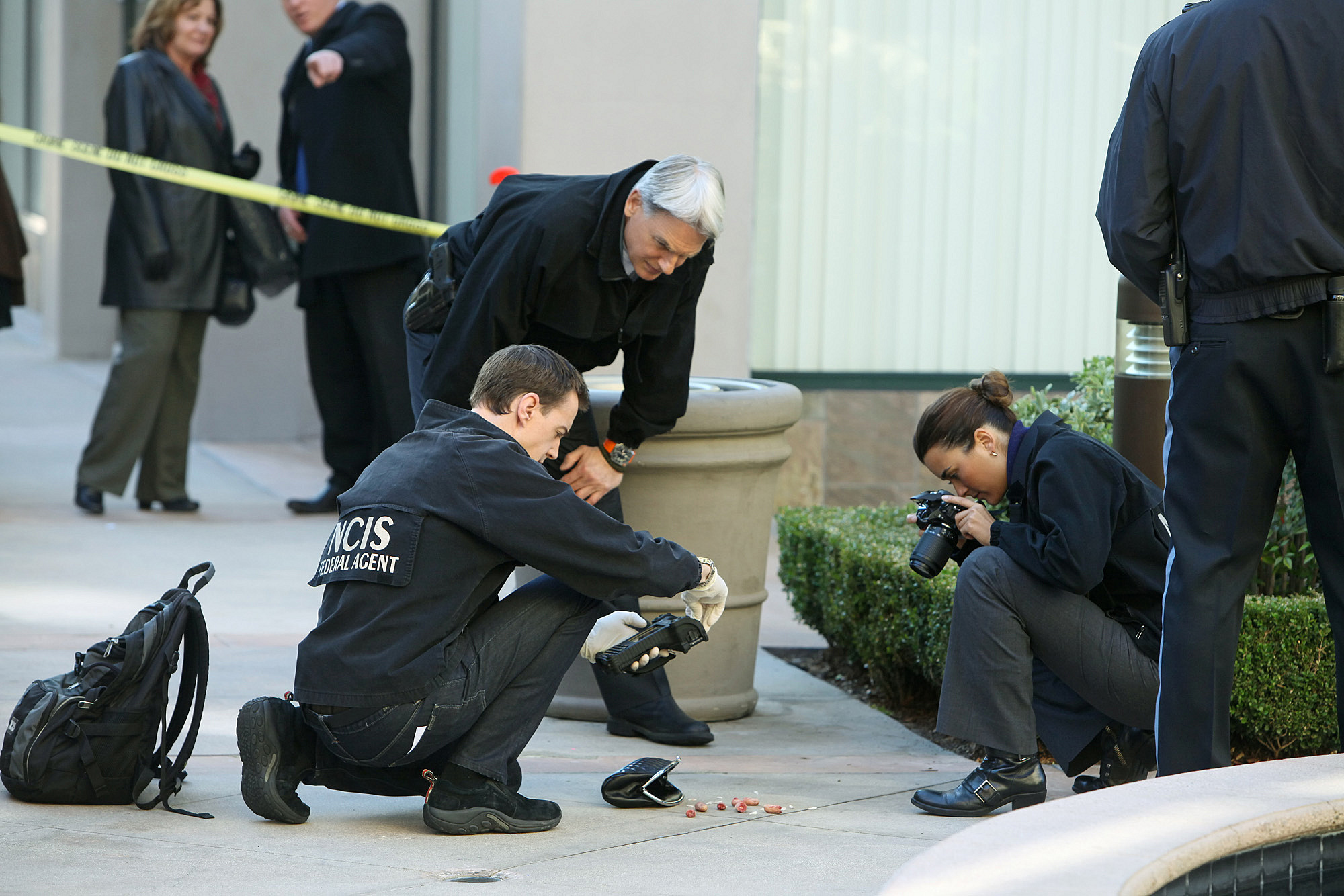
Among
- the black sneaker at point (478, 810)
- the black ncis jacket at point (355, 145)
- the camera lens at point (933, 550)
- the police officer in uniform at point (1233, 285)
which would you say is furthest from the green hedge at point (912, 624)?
the black ncis jacket at point (355, 145)

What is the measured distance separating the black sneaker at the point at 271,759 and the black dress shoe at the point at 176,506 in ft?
14.1

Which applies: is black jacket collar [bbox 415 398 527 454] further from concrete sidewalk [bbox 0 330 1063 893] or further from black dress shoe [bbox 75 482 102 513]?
black dress shoe [bbox 75 482 102 513]

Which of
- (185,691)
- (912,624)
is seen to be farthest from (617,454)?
(185,691)

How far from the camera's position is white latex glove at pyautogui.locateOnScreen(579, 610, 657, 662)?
3.81 meters

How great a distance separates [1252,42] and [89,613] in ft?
13.3

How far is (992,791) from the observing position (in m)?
3.81

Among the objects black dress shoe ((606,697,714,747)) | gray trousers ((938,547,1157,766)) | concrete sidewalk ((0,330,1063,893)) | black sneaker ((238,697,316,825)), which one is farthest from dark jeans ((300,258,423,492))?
→ gray trousers ((938,547,1157,766))

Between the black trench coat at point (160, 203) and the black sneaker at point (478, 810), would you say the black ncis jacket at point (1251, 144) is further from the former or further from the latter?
the black trench coat at point (160, 203)

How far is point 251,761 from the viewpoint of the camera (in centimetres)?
354

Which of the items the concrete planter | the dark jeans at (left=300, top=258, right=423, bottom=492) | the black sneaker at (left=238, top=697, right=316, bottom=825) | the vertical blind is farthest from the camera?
the vertical blind

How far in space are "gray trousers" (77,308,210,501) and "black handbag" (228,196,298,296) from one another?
0.92 feet

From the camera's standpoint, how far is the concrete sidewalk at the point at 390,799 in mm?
3268

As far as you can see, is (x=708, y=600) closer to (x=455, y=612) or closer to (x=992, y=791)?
(x=455, y=612)

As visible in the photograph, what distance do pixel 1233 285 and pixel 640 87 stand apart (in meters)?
4.26
